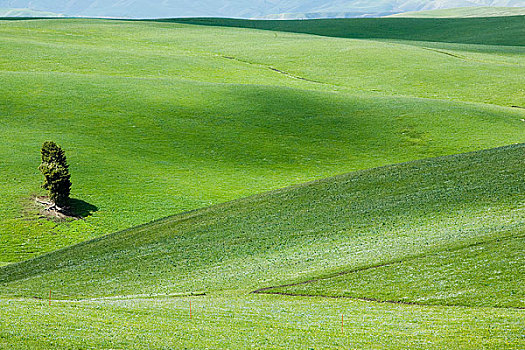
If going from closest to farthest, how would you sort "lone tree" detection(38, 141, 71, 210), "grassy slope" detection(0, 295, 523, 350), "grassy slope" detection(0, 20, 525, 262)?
"grassy slope" detection(0, 295, 523, 350) < "lone tree" detection(38, 141, 71, 210) < "grassy slope" detection(0, 20, 525, 262)

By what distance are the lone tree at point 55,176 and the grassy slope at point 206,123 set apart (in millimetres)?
1945

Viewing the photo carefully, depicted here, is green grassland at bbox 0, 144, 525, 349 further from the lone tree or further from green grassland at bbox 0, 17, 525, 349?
the lone tree

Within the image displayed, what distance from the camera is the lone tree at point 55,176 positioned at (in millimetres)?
38406

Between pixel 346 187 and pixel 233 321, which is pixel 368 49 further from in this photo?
pixel 233 321

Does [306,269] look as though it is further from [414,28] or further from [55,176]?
[414,28]

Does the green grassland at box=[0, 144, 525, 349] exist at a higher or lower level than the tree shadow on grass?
higher

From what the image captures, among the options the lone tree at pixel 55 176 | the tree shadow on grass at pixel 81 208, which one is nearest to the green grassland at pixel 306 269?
the tree shadow on grass at pixel 81 208

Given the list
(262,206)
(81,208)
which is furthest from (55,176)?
(262,206)

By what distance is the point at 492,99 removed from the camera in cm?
7119

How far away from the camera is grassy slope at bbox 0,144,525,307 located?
1016 inches

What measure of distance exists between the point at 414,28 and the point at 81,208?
438ft

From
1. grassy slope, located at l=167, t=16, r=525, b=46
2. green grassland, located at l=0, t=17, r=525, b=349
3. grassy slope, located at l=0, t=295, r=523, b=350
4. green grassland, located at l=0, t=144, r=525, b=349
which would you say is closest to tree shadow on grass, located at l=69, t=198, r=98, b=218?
green grassland, located at l=0, t=17, r=525, b=349

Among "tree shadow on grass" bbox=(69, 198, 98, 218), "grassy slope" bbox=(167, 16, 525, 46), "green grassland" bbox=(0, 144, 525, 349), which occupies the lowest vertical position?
"tree shadow on grass" bbox=(69, 198, 98, 218)

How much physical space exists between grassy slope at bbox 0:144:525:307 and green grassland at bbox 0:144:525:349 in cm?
12
